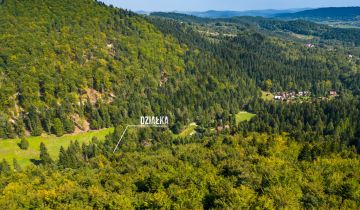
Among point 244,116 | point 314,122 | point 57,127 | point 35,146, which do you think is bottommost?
point 35,146

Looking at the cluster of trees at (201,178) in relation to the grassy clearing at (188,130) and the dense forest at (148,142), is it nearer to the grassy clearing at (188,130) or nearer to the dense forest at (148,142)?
the dense forest at (148,142)

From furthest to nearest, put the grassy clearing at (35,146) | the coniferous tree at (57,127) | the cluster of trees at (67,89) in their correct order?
the cluster of trees at (67,89) → the coniferous tree at (57,127) → the grassy clearing at (35,146)

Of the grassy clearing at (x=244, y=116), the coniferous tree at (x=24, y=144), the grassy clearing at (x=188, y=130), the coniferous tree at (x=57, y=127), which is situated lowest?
the grassy clearing at (x=188, y=130)

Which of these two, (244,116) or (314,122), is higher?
(314,122)

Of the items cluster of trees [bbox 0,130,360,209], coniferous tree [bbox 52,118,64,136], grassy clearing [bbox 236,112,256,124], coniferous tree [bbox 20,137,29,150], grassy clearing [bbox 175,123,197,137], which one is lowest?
grassy clearing [bbox 175,123,197,137]

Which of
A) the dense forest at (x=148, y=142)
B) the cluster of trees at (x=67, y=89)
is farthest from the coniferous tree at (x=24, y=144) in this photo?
the cluster of trees at (x=67, y=89)

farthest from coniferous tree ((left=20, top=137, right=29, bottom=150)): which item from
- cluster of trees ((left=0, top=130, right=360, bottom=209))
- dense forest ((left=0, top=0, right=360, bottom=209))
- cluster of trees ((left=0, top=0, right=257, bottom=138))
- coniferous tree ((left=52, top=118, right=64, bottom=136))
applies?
cluster of trees ((left=0, top=130, right=360, bottom=209))

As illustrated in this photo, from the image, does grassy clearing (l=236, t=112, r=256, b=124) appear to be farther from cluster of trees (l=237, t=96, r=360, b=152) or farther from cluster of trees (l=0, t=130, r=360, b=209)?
cluster of trees (l=0, t=130, r=360, b=209)

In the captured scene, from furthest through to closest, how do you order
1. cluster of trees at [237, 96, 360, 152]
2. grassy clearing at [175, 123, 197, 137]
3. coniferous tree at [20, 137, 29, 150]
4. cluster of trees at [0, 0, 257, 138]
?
1. grassy clearing at [175, 123, 197, 137]
2. cluster of trees at [0, 0, 257, 138]
3. coniferous tree at [20, 137, 29, 150]
4. cluster of trees at [237, 96, 360, 152]

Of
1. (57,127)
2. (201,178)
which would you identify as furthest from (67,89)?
(201,178)

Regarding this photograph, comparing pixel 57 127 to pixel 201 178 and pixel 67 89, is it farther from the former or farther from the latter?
pixel 201 178
